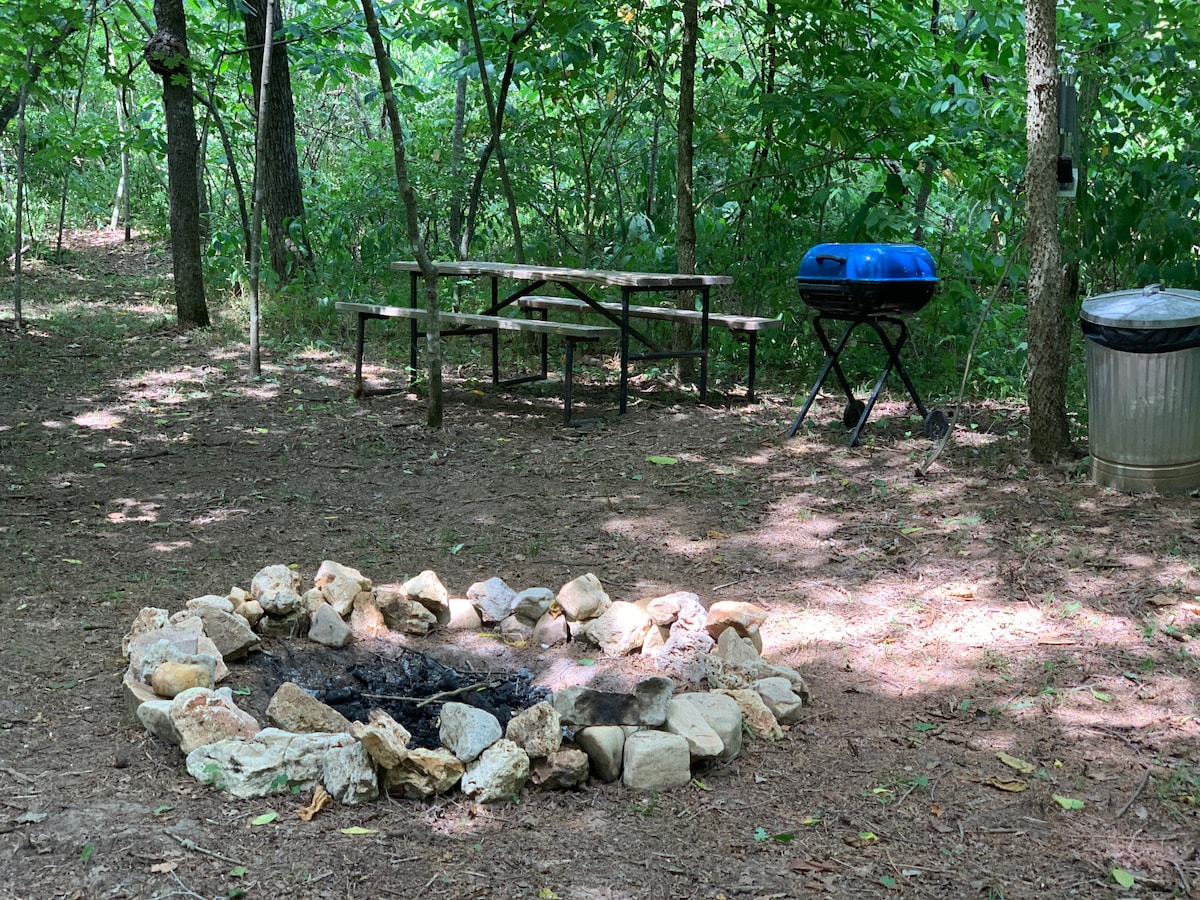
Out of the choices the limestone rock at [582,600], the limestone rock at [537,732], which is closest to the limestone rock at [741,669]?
the limestone rock at [582,600]

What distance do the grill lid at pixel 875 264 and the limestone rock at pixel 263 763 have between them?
4.19m

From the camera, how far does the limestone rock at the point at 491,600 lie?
388 cm

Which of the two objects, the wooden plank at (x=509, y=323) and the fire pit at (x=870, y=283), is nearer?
the fire pit at (x=870, y=283)

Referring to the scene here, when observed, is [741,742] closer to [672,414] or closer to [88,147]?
[672,414]

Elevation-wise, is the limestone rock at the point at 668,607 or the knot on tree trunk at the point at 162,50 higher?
the knot on tree trunk at the point at 162,50

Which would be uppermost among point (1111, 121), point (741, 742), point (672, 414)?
point (1111, 121)

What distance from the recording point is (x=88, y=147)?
976 centimetres

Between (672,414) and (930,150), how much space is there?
2.53 metres

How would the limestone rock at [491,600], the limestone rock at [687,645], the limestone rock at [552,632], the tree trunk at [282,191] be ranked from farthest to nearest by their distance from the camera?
the tree trunk at [282,191] < the limestone rock at [491,600] < the limestone rock at [552,632] < the limestone rock at [687,645]

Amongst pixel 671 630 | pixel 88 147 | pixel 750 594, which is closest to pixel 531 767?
pixel 671 630

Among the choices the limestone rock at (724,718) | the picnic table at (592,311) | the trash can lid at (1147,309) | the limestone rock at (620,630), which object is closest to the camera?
the limestone rock at (724,718)

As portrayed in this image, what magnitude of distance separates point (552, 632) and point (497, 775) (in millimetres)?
1086

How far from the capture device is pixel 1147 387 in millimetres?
4840

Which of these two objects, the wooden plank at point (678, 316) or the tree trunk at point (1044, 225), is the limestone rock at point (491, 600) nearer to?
the tree trunk at point (1044, 225)
